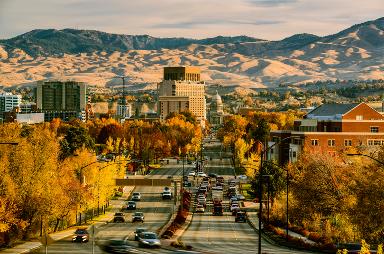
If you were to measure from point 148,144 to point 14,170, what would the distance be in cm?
10846

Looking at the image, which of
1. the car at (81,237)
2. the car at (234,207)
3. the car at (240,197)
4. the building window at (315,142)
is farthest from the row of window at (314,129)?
the car at (81,237)

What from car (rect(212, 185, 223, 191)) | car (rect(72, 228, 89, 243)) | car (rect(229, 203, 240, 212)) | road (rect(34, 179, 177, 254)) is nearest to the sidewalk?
road (rect(34, 179, 177, 254))

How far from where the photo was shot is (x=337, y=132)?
125062 mm

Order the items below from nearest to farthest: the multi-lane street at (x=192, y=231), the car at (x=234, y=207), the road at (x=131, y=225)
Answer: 1. the road at (x=131, y=225)
2. the multi-lane street at (x=192, y=231)
3. the car at (x=234, y=207)

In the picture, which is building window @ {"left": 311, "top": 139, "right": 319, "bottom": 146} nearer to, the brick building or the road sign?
the brick building

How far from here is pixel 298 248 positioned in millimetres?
64438

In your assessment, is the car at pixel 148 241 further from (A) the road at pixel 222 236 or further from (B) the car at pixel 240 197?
(B) the car at pixel 240 197

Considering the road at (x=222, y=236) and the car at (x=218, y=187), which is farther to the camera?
the car at (x=218, y=187)

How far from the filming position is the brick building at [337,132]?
123m

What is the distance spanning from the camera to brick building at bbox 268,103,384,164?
12288cm

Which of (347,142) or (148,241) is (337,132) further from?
(148,241)

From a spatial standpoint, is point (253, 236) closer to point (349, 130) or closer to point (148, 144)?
point (349, 130)

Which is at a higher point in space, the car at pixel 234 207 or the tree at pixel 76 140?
the tree at pixel 76 140

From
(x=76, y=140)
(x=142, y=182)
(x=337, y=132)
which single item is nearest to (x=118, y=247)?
(x=142, y=182)
